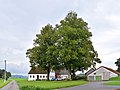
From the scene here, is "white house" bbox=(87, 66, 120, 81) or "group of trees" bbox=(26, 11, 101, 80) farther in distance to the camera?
"white house" bbox=(87, 66, 120, 81)

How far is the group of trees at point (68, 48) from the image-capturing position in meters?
71.1

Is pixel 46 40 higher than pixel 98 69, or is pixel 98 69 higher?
pixel 46 40

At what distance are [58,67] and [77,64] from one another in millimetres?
6857

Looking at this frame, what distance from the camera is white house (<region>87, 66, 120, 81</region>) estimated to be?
291 feet

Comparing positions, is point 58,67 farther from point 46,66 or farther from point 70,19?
point 70,19

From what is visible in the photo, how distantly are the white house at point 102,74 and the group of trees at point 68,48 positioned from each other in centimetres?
1069

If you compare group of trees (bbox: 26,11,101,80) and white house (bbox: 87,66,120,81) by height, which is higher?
group of trees (bbox: 26,11,101,80)

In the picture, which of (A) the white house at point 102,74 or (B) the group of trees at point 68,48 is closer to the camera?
(B) the group of trees at point 68,48

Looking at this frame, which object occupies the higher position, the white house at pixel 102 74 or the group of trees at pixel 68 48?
the group of trees at pixel 68 48

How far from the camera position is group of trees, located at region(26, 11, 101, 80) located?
7106 centimetres

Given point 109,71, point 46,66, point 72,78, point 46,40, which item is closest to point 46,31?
point 46,40

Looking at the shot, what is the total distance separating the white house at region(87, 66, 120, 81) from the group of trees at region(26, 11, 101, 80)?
10690mm

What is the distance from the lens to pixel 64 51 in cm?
7000

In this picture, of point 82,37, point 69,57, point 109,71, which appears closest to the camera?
point 69,57
